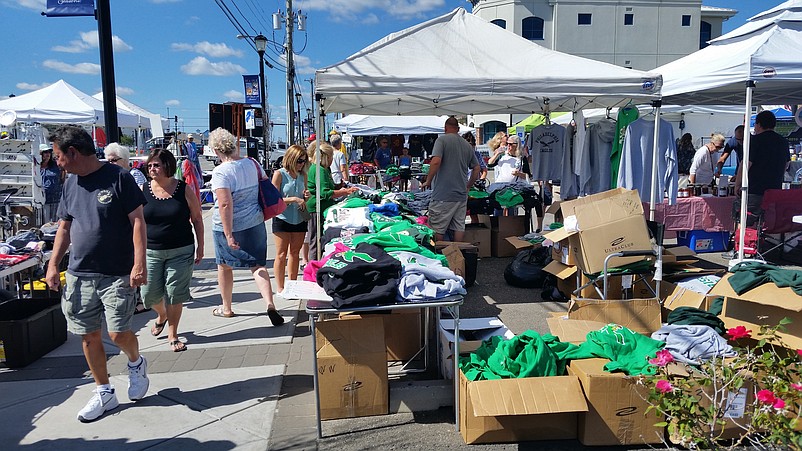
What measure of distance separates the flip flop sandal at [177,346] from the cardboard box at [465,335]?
2.34 m

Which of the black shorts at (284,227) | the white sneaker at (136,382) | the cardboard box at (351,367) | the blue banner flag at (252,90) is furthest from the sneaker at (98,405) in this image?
the blue banner flag at (252,90)

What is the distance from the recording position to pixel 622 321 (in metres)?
4.57

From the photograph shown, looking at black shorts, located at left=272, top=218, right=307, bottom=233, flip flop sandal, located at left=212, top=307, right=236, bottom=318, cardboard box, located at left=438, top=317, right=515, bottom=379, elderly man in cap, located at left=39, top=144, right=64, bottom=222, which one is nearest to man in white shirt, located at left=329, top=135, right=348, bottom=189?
black shorts, located at left=272, top=218, right=307, bottom=233

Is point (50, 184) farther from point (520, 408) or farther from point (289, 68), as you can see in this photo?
point (289, 68)

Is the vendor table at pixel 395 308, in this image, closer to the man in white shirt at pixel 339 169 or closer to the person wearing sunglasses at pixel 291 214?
the person wearing sunglasses at pixel 291 214

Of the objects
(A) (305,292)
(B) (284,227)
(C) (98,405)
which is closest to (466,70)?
(B) (284,227)

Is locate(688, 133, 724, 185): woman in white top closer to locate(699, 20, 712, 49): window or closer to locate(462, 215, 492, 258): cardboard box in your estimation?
locate(462, 215, 492, 258): cardboard box

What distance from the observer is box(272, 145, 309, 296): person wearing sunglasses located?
626 centimetres

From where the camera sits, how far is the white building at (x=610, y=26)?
137 ft

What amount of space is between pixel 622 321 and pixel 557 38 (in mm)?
41321

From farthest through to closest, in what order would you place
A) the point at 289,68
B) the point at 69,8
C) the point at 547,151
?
1. the point at 289,68
2. the point at 547,151
3. the point at 69,8

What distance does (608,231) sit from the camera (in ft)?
16.8

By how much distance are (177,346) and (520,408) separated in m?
3.28

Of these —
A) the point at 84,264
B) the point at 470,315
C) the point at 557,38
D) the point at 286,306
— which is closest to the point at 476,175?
the point at 470,315
